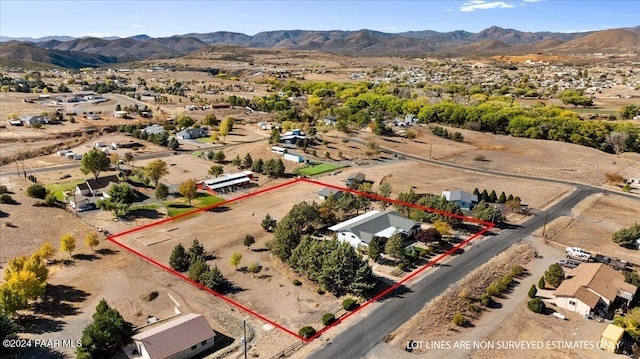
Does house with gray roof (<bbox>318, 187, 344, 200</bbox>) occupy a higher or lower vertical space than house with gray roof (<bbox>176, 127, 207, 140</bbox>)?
lower

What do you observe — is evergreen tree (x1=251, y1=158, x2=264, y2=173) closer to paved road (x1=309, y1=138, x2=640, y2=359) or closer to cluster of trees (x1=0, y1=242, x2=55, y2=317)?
paved road (x1=309, y1=138, x2=640, y2=359)

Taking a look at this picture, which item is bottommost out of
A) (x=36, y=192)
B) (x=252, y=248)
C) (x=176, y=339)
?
(x=252, y=248)

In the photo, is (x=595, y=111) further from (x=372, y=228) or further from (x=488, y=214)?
(x=372, y=228)

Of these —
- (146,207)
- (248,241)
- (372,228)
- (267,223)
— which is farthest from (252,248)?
(146,207)

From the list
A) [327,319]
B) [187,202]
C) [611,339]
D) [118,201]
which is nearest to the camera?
[611,339]

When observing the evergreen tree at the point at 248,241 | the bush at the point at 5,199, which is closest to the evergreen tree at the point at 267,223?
the evergreen tree at the point at 248,241

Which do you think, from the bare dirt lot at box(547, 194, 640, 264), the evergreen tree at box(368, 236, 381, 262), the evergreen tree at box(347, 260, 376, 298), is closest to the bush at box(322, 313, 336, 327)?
the evergreen tree at box(347, 260, 376, 298)

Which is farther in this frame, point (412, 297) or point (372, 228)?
point (372, 228)
